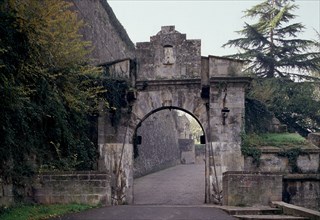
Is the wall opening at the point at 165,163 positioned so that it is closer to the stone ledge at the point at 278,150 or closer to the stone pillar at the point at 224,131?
the stone pillar at the point at 224,131

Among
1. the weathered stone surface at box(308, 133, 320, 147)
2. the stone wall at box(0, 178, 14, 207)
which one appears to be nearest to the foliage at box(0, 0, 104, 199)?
the stone wall at box(0, 178, 14, 207)

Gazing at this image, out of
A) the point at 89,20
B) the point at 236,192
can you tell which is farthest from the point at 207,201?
the point at 89,20

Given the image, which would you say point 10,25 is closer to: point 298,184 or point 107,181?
point 107,181

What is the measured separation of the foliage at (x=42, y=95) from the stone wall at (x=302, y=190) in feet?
21.5

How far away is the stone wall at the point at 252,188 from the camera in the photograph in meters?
10.6

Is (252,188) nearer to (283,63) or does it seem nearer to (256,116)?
(256,116)

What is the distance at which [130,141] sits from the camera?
1376cm

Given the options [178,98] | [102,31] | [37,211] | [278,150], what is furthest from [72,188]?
[102,31]

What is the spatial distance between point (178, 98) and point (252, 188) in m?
4.41

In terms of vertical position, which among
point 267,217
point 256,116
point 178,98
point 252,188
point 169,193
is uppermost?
point 178,98

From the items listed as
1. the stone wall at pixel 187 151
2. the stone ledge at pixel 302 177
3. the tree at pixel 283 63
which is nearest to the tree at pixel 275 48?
the tree at pixel 283 63

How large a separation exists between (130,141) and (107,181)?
3.55 metres

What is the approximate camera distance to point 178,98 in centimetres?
1362

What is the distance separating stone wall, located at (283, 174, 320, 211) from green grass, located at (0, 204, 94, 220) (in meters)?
6.57
